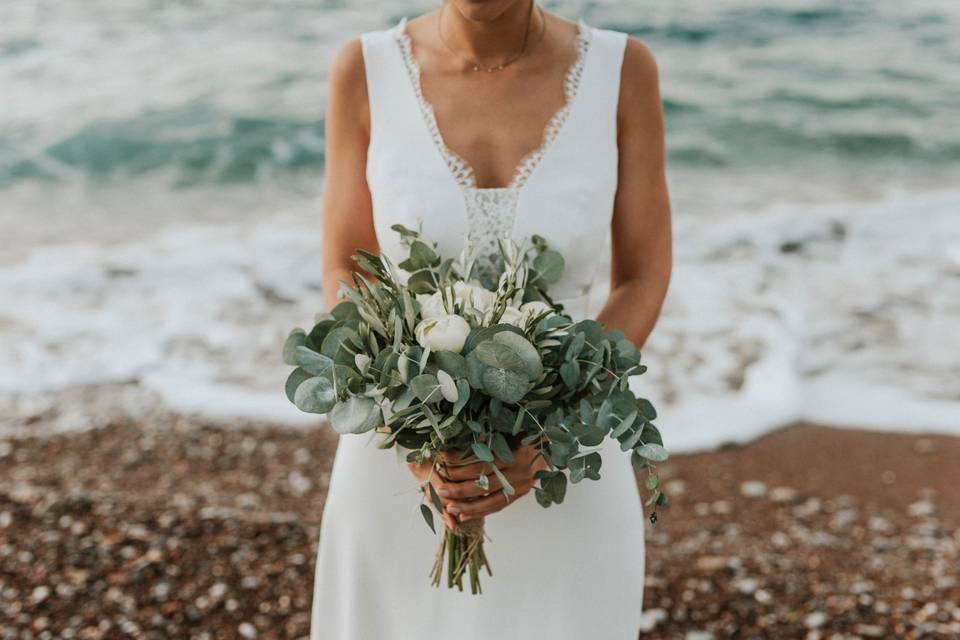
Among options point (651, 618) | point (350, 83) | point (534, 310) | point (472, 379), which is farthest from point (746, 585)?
point (350, 83)

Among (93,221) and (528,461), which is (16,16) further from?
(528,461)

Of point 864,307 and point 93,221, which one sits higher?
point 864,307

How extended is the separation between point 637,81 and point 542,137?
1.01 ft

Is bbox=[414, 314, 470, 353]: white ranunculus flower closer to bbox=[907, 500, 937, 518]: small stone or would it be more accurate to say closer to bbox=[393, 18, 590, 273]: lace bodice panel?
bbox=[393, 18, 590, 273]: lace bodice panel

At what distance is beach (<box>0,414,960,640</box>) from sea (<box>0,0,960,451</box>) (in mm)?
358

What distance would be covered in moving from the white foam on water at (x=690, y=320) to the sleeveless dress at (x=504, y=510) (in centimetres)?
292

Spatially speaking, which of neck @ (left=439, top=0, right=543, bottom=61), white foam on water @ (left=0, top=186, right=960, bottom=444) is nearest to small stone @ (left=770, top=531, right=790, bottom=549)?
white foam on water @ (left=0, top=186, right=960, bottom=444)

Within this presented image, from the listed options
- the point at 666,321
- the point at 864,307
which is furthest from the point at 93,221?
the point at 864,307

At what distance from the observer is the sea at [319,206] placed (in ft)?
20.1

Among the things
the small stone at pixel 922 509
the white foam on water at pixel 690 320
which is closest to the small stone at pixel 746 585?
the small stone at pixel 922 509

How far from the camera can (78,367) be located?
20.9 ft

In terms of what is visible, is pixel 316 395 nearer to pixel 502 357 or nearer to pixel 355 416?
pixel 355 416

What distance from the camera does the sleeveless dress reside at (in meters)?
2.57

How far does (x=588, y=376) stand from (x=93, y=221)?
29.3 feet
